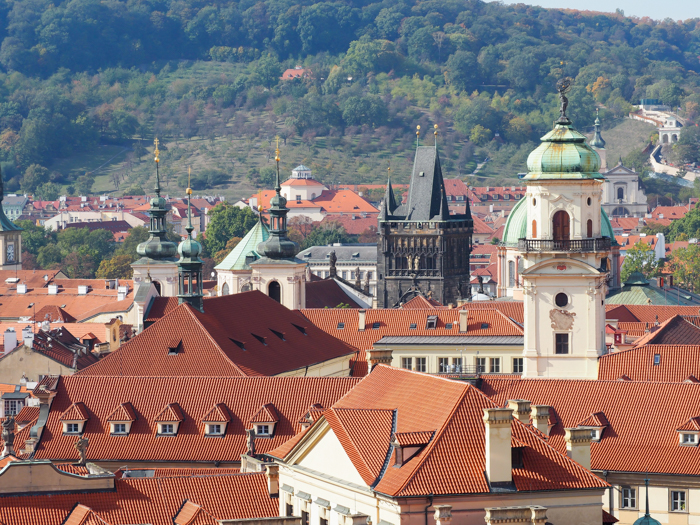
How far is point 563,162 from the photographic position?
6994 cm

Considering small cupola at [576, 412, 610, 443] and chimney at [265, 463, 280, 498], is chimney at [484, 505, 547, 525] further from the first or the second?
small cupola at [576, 412, 610, 443]

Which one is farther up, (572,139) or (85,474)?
(572,139)

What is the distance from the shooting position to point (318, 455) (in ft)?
142

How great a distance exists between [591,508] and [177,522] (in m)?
10.2

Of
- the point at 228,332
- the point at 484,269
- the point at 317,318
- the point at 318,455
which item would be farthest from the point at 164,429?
the point at 484,269

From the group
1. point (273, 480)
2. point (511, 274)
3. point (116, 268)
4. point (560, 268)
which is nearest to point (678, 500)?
point (273, 480)

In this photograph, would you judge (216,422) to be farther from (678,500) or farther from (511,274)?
(511,274)

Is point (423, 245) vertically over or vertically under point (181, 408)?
over

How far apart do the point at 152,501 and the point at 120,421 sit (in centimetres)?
1464

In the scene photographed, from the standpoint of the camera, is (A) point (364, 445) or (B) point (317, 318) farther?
(B) point (317, 318)

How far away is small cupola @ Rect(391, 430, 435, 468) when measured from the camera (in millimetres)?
40031

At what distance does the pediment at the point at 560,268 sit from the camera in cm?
6925

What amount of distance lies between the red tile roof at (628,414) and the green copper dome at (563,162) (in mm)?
13330

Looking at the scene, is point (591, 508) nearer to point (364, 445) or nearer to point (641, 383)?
point (364, 445)
